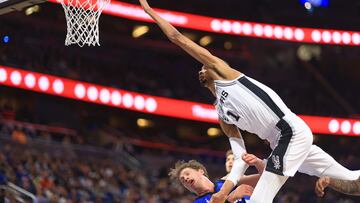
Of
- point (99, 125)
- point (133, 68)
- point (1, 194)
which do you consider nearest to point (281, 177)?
point (1, 194)

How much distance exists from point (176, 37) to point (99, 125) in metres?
19.6

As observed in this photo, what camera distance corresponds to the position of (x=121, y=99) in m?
22.6

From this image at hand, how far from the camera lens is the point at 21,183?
14375 millimetres

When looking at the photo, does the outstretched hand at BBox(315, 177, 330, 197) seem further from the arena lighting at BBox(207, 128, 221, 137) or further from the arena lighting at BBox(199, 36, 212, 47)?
the arena lighting at BBox(199, 36, 212, 47)

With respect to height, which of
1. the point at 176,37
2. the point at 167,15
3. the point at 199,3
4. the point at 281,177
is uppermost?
the point at 199,3

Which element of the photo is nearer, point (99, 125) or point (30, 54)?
point (30, 54)

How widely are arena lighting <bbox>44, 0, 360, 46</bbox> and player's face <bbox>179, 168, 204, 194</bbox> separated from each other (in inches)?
698

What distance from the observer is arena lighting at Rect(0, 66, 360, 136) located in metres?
19.9

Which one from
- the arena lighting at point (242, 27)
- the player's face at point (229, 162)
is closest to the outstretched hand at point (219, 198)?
the player's face at point (229, 162)

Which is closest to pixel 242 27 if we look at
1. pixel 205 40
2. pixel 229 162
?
pixel 205 40

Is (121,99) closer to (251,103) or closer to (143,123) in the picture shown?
(143,123)

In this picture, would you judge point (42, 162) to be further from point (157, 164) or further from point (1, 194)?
point (157, 164)

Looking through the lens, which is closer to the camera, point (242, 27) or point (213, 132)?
point (242, 27)

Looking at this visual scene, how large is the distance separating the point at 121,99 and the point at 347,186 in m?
16.7
